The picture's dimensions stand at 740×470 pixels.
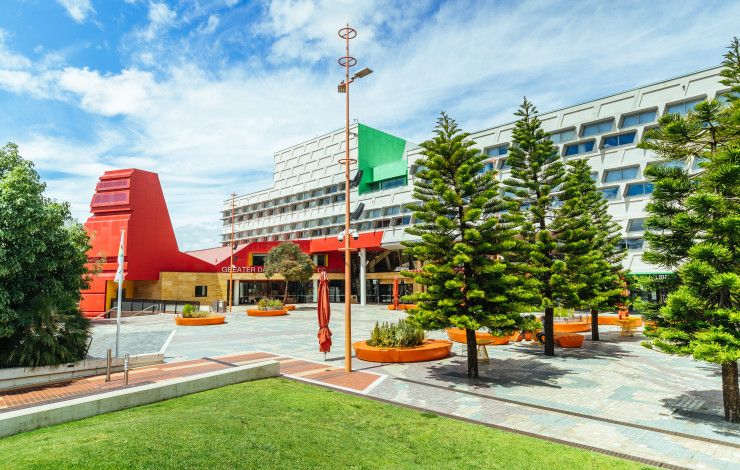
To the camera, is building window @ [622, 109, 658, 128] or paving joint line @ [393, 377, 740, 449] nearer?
paving joint line @ [393, 377, 740, 449]

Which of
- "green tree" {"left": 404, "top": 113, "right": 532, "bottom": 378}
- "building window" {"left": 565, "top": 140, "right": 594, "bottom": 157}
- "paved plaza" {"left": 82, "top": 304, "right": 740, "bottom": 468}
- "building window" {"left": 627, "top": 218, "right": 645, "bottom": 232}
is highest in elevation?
"building window" {"left": 565, "top": 140, "right": 594, "bottom": 157}

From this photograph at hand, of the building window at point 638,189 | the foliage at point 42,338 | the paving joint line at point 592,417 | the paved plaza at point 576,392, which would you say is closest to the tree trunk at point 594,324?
the paved plaza at point 576,392

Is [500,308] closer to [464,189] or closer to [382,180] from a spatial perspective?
[464,189]

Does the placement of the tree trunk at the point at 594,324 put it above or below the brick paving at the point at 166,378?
above

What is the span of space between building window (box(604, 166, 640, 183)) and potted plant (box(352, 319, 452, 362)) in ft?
92.1

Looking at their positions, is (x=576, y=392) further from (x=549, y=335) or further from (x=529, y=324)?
(x=549, y=335)

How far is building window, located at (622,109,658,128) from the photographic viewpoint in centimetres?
3572

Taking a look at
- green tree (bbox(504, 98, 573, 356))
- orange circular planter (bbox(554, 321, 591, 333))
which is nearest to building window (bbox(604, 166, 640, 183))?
orange circular planter (bbox(554, 321, 591, 333))

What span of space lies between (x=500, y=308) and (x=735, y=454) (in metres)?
6.72

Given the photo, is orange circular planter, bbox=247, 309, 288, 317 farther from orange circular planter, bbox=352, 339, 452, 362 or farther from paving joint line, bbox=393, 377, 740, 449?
paving joint line, bbox=393, 377, 740, 449

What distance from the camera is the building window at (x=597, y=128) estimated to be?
38.0 metres

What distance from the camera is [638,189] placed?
35.8 m

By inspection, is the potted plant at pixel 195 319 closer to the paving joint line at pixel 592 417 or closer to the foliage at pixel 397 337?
the foliage at pixel 397 337

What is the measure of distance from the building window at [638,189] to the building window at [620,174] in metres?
0.75
